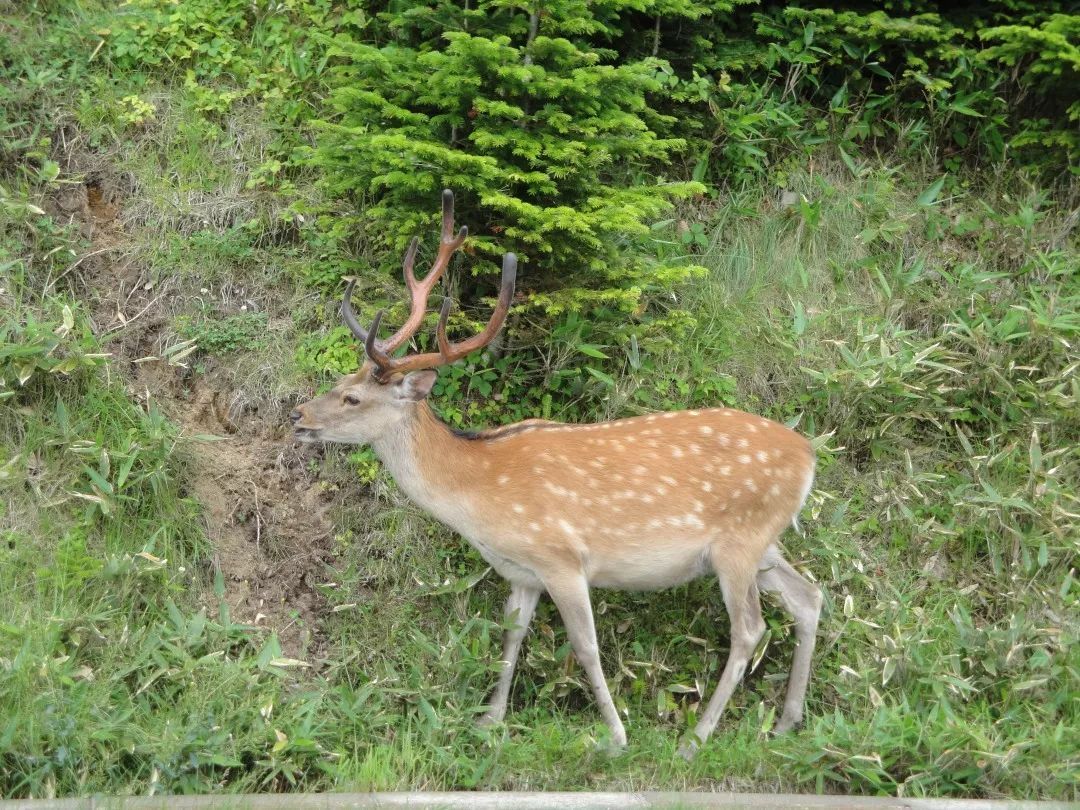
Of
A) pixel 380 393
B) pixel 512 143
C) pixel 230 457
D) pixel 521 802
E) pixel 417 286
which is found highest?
pixel 512 143

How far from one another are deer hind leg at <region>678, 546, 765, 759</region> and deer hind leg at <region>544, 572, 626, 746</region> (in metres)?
0.43

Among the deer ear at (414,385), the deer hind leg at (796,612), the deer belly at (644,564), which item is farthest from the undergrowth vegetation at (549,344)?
the deer ear at (414,385)

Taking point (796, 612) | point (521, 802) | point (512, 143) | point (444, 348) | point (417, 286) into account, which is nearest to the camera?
point (521, 802)

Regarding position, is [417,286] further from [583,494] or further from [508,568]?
[508,568]

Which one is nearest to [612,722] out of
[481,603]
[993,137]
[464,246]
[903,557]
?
[481,603]

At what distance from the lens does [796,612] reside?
6875 millimetres

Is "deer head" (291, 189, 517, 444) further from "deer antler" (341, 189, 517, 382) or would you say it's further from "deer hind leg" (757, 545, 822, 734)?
"deer hind leg" (757, 545, 822, 734)

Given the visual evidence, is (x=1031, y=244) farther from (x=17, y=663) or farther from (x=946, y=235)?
(x=17, y=663)

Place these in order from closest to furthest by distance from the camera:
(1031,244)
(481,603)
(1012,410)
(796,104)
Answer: (481,603) → (1012,410) → (1031,244) → (796,104)

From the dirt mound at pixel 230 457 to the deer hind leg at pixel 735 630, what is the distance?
210 centimetres

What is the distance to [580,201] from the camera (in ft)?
24.6

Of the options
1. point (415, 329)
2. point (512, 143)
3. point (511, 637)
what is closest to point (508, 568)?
point (511, 637)

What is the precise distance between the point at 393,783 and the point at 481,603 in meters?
1.37

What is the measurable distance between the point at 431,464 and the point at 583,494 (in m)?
0.79
